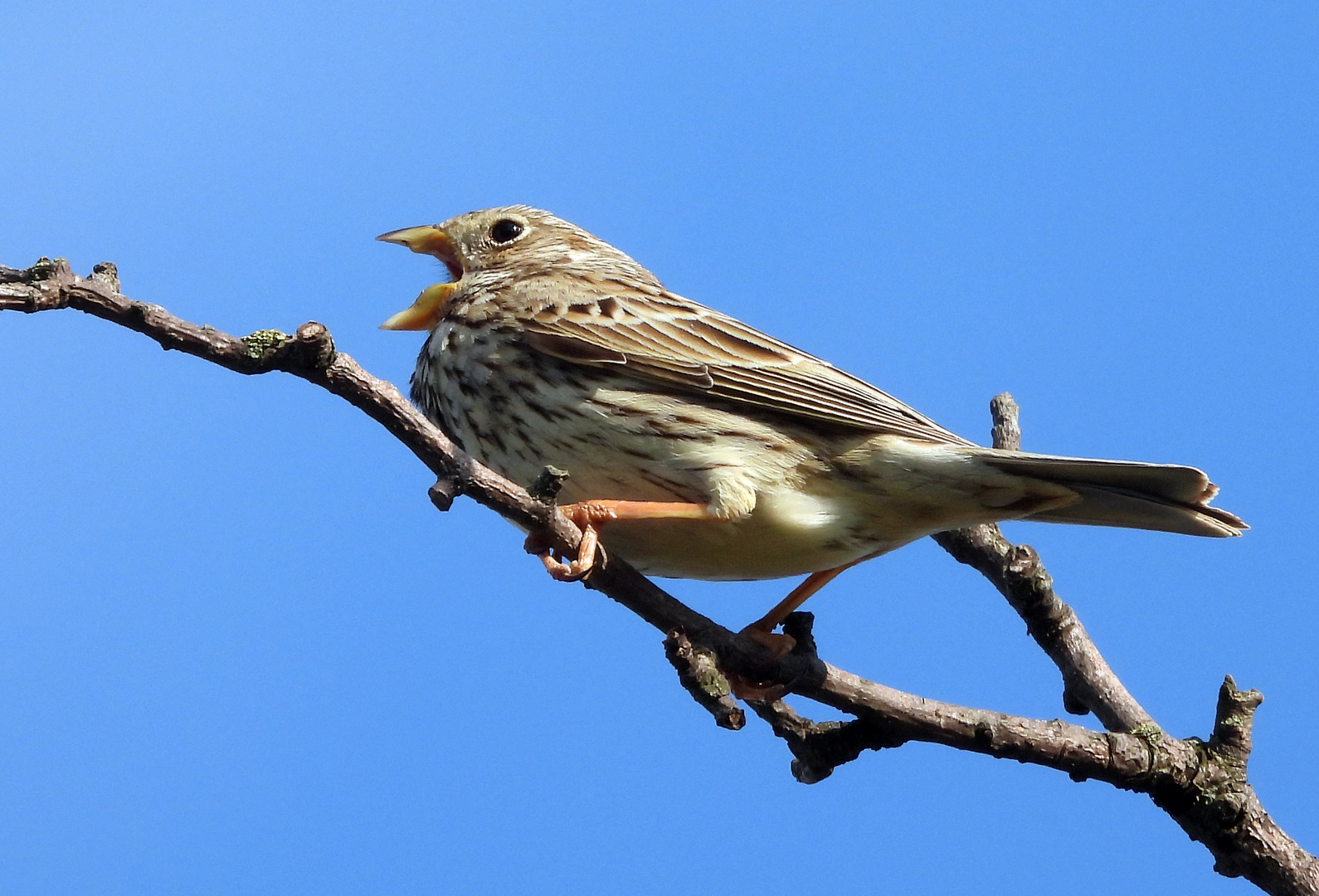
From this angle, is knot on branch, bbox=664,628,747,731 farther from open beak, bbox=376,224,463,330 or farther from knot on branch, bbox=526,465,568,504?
open beak, bbox=376,224,463,330

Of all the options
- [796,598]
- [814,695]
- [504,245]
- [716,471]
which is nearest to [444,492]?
[716,471]

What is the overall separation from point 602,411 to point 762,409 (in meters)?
0.71

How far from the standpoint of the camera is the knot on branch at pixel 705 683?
4176mm

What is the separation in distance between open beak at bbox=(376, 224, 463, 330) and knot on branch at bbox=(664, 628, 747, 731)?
311cm

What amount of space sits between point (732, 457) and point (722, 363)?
587mm

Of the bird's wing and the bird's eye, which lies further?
the bird's eye

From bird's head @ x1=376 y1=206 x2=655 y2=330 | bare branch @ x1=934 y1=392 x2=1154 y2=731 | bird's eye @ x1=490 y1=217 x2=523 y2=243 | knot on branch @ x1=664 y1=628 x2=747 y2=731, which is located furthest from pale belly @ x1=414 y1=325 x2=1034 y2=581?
bird's eye @ x1=490 y1=217 x2=523 y2=243

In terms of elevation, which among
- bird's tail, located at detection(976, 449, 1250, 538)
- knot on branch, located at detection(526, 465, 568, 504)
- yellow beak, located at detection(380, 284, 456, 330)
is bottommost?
knot on branch, located at detection(526, 465, 568, 504)

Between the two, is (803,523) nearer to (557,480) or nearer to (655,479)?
(655,479)

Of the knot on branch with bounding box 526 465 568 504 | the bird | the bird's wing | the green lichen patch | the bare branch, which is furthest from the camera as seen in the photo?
the bare branch

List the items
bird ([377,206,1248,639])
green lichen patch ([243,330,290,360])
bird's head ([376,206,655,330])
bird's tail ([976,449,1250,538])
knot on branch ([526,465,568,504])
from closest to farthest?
green lichen patch ([243,330,290,360]) → knot on branch ([526,465,568,504]) → bird's tail ([976,449,1250,538]) → bird ([377,206,1248,639]) → bird's head ([376,206,655,330])

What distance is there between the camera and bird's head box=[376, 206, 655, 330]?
719 cm

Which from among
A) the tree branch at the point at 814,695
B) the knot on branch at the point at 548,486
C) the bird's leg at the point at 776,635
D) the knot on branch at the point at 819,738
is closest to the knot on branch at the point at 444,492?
the tree branch at the point at 814,695

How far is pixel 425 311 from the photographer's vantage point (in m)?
6.79
